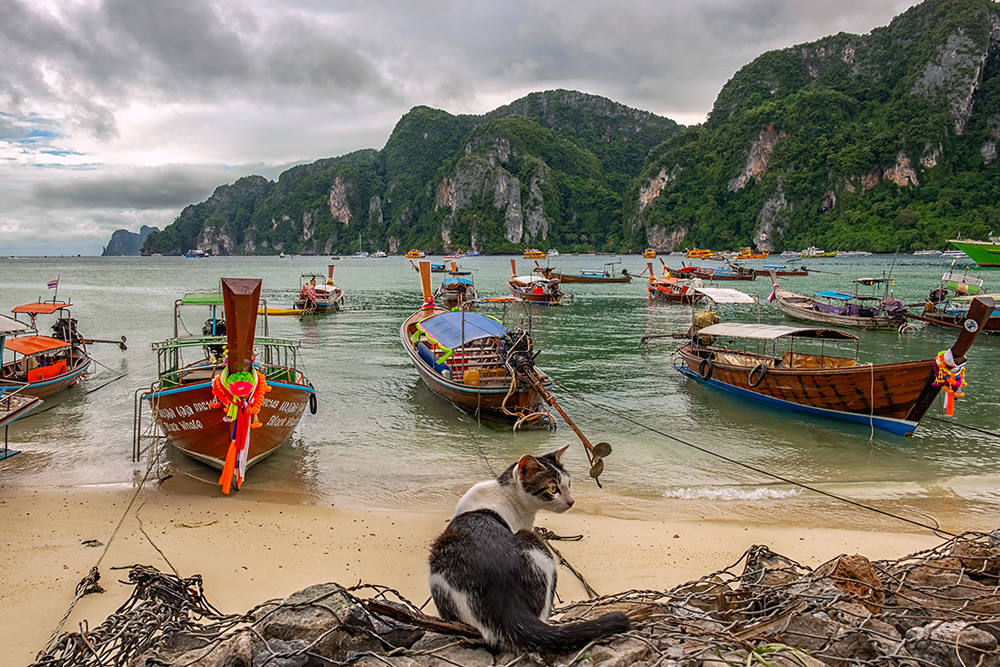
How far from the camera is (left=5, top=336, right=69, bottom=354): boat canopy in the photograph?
13547mm

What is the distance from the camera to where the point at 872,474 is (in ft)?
35.2

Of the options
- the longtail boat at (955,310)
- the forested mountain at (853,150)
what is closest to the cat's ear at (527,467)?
the longtail boat at (955,310)

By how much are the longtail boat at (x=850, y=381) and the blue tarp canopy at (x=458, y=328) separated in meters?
6.49

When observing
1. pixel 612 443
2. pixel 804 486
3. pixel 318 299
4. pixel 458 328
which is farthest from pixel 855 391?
pixel 318 299

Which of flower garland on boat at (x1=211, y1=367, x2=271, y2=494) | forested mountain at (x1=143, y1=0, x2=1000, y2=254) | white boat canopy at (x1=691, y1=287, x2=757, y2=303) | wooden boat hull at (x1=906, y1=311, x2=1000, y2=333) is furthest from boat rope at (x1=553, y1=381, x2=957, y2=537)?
forested mountain at (x1=143, y1=0, x2=1000, y2=254)

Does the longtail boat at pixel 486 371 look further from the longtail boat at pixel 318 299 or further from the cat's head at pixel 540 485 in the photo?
the longtail boat at pixel 318 299

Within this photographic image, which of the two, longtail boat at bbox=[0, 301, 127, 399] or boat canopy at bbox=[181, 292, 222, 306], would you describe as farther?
longtail boat at bbox=[0, 301, 127, 399]

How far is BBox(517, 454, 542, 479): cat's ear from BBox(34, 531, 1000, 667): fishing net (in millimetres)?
954

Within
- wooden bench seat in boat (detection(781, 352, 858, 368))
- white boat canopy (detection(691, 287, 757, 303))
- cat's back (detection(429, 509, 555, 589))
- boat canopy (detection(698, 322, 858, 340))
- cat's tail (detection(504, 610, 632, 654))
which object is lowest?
wooden bench seat in boat (detection(781, 352, 858, 368))

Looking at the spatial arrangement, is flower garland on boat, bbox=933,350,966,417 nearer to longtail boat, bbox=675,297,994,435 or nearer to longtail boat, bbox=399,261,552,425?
longtail boat, bbox=675,297,994,435

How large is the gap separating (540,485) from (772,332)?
13.2 m

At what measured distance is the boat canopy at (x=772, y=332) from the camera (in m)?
14.1

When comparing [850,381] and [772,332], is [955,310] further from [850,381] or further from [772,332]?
[850,381]

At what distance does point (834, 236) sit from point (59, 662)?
13645 centimetres
